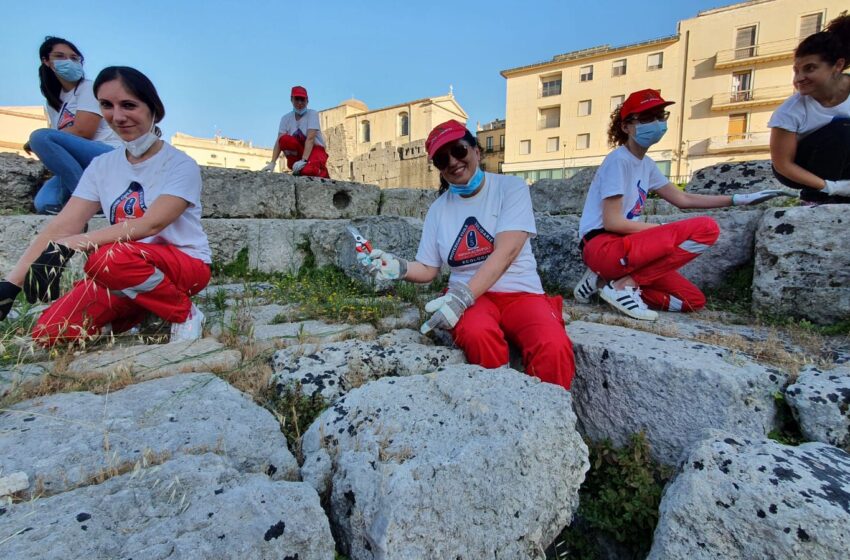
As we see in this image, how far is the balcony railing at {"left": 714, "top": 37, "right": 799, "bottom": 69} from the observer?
2025 cm

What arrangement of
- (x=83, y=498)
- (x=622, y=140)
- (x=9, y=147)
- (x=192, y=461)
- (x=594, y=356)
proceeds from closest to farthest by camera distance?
(x=83, y=498), (x=192, y=461), (x=594, y=356), (x=622, y=140), (x=9, y=147)

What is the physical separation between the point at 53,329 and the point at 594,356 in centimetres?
250

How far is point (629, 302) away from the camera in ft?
8.50

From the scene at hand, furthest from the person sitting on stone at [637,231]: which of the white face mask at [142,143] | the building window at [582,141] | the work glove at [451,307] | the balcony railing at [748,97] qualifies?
the balcony railing at [748,97]

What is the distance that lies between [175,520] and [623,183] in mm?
2723

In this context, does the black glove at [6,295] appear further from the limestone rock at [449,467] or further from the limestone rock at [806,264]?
the limestone rock at [806,264]

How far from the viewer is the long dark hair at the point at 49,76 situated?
3035 millimetres

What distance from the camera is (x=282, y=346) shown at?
1.99m

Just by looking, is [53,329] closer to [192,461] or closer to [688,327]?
[192,461]

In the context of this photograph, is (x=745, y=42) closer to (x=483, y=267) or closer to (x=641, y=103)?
(x=641, y=103)

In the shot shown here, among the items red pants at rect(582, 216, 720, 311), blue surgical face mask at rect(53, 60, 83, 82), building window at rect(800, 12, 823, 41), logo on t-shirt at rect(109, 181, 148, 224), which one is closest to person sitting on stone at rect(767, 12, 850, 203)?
red pants at rect(582, 216, 720, 311)

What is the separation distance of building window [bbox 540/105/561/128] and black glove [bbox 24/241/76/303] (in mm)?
26984

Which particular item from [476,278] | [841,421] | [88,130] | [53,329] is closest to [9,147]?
[88,130]

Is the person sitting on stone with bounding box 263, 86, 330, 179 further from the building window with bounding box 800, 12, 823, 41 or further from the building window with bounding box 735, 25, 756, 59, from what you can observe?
the building window with bounding box 800, 12, 823, 41
